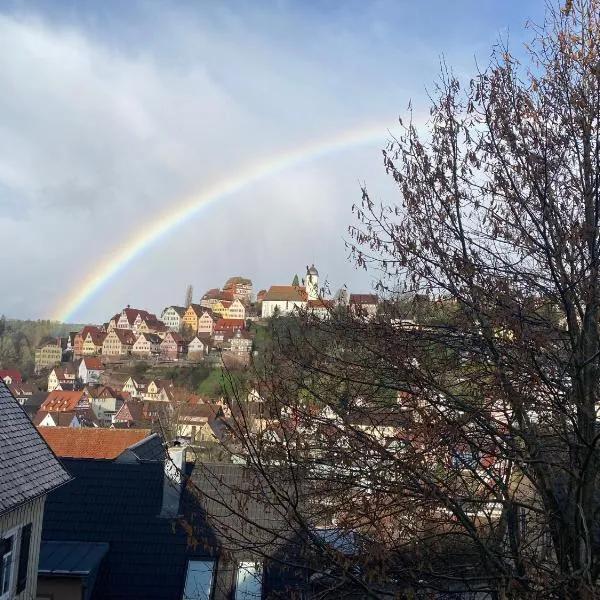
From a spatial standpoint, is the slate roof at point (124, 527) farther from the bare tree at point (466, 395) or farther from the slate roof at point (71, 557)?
the bare tree at point (466, 395)

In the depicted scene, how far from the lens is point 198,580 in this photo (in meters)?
11.8

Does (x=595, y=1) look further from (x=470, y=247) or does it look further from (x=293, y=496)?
(x=293, y=496)

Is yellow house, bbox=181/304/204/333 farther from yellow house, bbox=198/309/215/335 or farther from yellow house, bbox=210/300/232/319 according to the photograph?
yellow house, bbox=210/300/232/319

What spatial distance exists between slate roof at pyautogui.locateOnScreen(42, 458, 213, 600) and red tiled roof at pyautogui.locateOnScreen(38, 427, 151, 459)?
9.67 m

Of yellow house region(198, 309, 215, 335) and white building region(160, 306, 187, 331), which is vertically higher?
white building region(160, 306, 187, 331)

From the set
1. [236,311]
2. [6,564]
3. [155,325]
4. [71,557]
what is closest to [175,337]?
[236,311]

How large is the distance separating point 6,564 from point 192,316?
106 m

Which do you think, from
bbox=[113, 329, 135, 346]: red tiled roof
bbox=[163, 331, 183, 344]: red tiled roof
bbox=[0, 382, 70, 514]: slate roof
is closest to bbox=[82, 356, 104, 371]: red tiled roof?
bbox=[113, 329, 135, 346]: red tiled roof

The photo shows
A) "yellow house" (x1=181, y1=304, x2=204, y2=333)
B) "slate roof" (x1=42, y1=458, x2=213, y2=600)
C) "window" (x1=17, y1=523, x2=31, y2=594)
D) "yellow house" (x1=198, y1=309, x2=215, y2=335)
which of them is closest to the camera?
"window" (x1=17, y1=523, x2=31, y2=594)

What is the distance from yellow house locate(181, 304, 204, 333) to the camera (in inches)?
4397

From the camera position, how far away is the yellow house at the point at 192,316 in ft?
366

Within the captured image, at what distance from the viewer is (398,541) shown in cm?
440

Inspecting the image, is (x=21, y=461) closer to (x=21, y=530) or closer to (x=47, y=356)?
(x=21, y=530)

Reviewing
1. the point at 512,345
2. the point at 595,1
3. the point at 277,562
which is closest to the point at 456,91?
the point at 595,1
